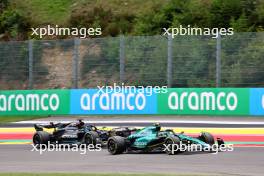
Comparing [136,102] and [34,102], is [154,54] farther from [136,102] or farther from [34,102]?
[34,102]

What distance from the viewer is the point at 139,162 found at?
550 inches

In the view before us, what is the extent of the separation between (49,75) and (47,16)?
12.2 m

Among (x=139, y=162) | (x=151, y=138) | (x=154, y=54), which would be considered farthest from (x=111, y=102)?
(x=139, y=162)

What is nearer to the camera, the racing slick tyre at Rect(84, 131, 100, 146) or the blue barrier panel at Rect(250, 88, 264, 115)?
the racing slick tyre at Rect(84, 131, 100, 146)

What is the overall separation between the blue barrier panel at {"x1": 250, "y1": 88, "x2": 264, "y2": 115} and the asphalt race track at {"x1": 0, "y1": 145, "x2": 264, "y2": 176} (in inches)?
337

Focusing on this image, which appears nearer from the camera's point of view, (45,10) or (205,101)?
(205,101)

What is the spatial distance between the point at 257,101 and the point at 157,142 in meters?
9.78

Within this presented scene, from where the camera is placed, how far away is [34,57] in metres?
29.2

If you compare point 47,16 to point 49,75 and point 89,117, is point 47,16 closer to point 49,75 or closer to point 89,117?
point 49,75

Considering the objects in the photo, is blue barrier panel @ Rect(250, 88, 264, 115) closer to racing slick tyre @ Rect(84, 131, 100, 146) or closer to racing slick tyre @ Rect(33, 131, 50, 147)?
racing slick tyre @ Rect(84, 131, 100, 146)

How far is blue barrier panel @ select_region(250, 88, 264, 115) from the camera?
24.3 metres

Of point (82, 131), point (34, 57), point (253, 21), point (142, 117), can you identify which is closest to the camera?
point (82, 131)

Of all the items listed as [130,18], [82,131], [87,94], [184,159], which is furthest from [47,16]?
[184,159]

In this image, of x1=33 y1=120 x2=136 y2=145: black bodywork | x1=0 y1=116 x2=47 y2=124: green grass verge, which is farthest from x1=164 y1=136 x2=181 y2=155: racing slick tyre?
x1=0 y1=116 x2=47 y2=124: green grass verge
